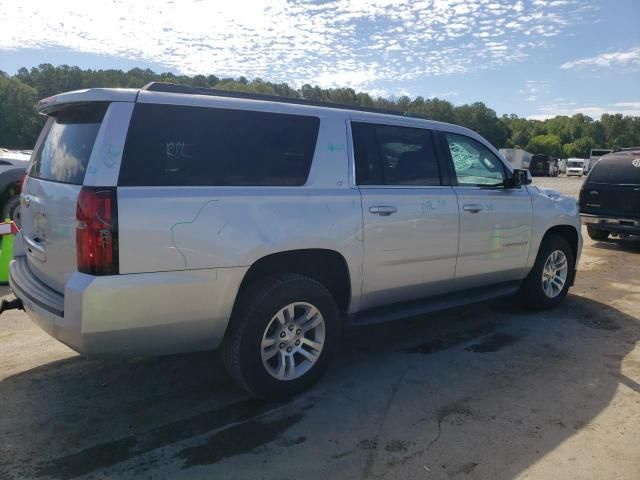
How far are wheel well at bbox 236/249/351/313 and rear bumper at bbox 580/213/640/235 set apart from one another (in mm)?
7902

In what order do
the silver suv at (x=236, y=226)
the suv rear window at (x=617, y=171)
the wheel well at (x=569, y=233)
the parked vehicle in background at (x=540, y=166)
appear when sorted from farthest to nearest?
the parked vehicle in background at (x=540, y=166) → the suv rear window at (x=617, y=171) → the wheel well at (x=569, y=233) → the silver suv at (x=236, y=226)

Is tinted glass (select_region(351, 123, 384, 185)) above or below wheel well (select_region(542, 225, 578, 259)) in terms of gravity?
above

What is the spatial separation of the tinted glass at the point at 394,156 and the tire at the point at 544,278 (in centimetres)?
187

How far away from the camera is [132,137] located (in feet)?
9.53

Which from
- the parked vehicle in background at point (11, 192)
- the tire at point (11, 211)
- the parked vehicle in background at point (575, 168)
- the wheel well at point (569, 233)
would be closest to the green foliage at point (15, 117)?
the parked vehicle in background at point (11, 192)

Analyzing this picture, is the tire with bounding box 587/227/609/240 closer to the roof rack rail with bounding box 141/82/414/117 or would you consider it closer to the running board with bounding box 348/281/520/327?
the running board with bounding box 348/281/520/327

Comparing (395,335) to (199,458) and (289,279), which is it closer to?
(289,279)

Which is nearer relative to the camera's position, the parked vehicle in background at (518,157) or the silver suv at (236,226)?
the silver suv at (236,226)

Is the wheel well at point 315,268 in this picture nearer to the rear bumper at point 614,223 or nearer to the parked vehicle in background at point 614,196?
the rear bumper at point 614,223

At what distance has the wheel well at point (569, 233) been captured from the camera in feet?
18.8

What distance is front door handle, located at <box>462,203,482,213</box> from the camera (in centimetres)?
452

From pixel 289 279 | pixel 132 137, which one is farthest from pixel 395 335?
pixel 132 137

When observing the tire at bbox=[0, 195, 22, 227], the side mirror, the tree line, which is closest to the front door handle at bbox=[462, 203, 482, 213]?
the side mirror

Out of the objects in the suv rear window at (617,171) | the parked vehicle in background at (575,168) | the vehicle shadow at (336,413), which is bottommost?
the vehicle shadow at (336,413)
